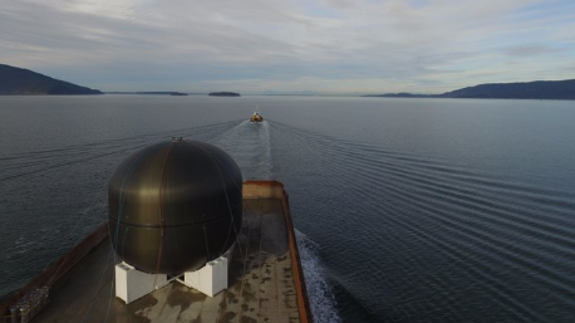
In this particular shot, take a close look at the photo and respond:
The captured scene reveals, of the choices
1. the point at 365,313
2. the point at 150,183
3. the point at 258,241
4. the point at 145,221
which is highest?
the point at 150,183

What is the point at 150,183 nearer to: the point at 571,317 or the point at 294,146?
the point at 571,317

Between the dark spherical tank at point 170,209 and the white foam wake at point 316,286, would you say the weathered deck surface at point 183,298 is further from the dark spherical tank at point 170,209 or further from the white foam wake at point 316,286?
the white foam wake at point 316,286

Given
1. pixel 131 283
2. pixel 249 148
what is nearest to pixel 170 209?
pixel 131 283

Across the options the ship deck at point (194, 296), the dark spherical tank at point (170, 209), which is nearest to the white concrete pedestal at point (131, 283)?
the ship deck at point (194, 296)

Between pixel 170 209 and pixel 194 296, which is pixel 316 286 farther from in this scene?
pixel 170 209

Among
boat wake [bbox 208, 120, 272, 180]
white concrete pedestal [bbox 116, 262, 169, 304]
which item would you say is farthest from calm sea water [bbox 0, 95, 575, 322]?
white concrete pedestal [bbox 116, 262, 169, 304]

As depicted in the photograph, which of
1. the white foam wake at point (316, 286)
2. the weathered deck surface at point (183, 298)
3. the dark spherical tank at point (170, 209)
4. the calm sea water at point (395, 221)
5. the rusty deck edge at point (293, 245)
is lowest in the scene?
the white foam wake at point (316, 286)

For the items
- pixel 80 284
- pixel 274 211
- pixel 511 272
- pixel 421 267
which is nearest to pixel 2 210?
pixel 80 284
